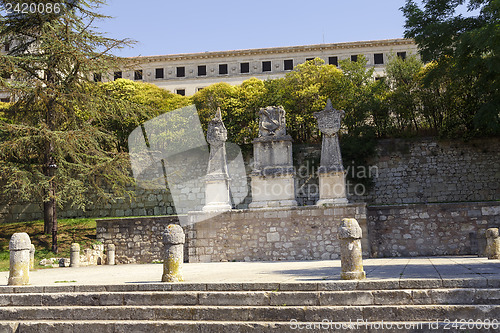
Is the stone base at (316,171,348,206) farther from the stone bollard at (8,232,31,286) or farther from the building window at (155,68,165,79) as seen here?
the building window at (155,68,165,79)

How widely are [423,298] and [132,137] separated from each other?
2507 centimetres

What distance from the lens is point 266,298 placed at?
6801mm

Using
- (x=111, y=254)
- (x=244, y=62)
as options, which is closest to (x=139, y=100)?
(x=244, y=62)

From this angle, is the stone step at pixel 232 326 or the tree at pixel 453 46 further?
the tree at pixel 453 46

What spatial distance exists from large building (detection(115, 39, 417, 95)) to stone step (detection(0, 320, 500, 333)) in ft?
118

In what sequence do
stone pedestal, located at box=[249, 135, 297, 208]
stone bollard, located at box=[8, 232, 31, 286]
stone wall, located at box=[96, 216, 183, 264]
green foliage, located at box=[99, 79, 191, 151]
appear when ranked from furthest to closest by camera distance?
green foliage, located at box=[99, 79, 191, 151] → stone wall, located at box=[96, 216, 183, 264] → stone pedestal, located at box=[249, 135, 297, 208] → stone bollard, located at box=[8, 232, 31, 286]

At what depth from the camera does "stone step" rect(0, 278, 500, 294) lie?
21.3 ft

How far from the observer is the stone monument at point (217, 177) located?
610 inches

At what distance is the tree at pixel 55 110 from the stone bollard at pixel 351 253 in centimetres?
1314

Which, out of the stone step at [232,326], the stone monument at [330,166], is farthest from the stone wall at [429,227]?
the stone step at [232,326]

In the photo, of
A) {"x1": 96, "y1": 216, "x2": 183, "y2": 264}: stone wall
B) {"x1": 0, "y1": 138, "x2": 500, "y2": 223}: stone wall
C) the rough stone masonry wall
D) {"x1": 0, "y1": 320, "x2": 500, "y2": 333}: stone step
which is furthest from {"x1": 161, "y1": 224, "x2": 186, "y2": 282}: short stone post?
{"x1": 0, "y1": 138, "x2": 500, "y2": 223}: stone wall

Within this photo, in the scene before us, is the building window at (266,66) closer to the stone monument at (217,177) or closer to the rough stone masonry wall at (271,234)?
the stone monument at (217,177)

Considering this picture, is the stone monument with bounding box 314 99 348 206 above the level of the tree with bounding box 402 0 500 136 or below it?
below

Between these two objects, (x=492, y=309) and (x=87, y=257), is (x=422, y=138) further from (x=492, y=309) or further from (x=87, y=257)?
(x=492, y=309)
